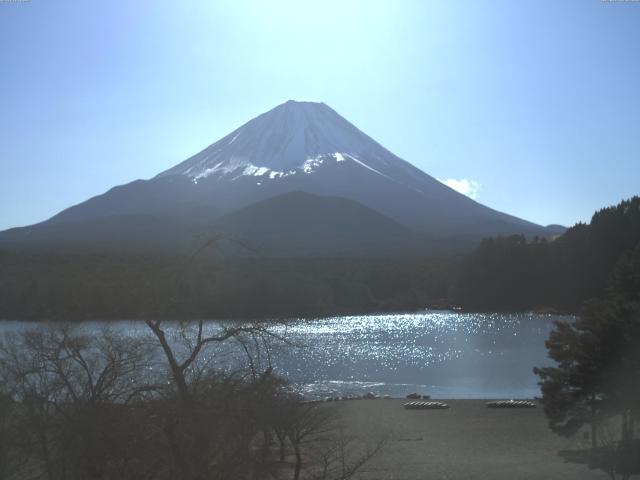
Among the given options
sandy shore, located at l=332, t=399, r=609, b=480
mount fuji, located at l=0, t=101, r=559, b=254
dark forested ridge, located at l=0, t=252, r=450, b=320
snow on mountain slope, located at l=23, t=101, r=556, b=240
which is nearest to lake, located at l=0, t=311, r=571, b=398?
dark forested ridge, located at l=0, t=252, r=450, b=320

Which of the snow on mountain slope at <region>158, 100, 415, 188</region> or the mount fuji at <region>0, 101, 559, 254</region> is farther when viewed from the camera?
the snow on mountain slope at <region>158, 100, 415, 188</region>

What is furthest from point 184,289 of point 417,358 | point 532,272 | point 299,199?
point 299,199

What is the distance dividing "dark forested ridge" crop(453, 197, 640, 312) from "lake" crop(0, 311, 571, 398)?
6.33 m

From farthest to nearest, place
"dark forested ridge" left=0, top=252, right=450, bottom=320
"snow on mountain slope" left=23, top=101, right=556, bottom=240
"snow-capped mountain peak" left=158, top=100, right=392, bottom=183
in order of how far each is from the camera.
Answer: "snow-capped mountain peak" left=158, top=100, right=392, bottom=183
"snow on mountain slope" left=23, top=101, right=556, bottom=240
"dark forested ridge" left=0, top=252, right=450, bottom=320

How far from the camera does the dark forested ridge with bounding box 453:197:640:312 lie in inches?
1754

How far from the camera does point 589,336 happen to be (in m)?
10.9

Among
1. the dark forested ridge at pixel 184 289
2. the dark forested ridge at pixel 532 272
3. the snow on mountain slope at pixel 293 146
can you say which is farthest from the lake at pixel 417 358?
the snow on mountain slope at pixel 293 146

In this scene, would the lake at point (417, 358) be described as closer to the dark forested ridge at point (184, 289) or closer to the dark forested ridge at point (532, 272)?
the dark forested ridge at point (184, 289)

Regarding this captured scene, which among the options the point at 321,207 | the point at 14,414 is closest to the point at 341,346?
the point at 14,414

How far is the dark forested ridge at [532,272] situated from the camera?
44562 millimetres

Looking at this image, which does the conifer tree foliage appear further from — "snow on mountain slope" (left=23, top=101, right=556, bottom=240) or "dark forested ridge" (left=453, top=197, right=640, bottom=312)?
"snow on mountain slope" (left=23, top=101, right=556, bottom=240)

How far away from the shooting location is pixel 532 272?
48219 millimetres

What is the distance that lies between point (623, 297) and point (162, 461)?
30.8 feet

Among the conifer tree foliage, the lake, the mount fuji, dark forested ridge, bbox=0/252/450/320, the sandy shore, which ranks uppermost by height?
the mount fuji
